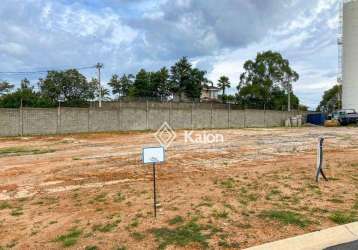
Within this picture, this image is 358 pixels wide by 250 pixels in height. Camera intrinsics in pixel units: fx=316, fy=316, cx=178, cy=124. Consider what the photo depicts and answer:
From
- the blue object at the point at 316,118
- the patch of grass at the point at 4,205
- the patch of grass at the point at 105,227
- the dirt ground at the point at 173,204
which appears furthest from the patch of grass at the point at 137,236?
the blue object at the point at 316,118

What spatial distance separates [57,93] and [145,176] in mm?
44500

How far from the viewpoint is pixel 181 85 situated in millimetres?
50156

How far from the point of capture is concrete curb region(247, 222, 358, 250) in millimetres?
3899

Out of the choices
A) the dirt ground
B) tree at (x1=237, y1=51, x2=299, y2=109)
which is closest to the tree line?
tree at (x1=237, y1=51, x2=299, y2=109)

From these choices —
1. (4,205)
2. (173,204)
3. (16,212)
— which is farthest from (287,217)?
(4,205)

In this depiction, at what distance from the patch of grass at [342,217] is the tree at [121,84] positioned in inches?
2041

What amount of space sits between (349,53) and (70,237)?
4228 cm

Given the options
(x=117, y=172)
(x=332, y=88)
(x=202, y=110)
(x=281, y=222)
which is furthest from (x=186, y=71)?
(x=281, y=222)

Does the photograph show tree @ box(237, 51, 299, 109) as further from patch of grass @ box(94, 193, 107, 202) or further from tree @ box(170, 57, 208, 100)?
patch of grass @ box(94, 193, 107, 202)

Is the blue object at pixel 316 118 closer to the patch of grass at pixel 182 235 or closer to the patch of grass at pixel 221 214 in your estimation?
the patch of grass at pixel 221 214

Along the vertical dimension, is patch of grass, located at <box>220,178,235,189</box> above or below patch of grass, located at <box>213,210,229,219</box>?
above

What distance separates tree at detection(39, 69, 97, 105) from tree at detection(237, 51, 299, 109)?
80.0ft

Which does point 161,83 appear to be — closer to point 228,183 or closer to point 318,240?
point 228,183

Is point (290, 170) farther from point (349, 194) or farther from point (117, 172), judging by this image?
point (117, 172)
